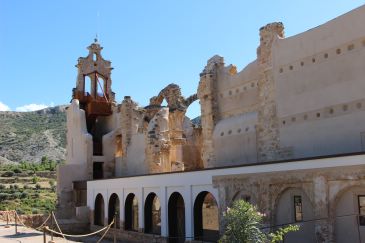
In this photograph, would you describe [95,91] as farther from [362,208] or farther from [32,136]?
[32,136]

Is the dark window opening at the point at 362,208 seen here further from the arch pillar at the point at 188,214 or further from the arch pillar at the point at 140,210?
the arch pillar at the point at 140,210

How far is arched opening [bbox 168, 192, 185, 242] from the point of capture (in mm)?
20391

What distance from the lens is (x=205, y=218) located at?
1914 centimetres

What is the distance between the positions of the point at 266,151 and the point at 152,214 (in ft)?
22.3

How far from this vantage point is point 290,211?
48.9 feet

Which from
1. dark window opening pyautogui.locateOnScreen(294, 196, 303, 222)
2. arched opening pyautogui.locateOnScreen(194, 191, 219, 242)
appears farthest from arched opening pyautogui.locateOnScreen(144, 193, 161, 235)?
dark window opening pyautogui.locateOnScreen(294, 196, 303, 222)

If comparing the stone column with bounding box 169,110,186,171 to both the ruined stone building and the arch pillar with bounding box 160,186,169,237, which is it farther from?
the arch pillar with bounding box 160,186,169,237

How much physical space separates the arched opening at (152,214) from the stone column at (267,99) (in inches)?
229

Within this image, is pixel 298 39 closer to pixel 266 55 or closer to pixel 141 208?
pixel 266 55

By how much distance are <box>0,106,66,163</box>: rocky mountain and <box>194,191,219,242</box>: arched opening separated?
78.2 m

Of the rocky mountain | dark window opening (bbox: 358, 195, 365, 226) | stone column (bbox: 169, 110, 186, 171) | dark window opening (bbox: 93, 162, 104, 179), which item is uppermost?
the rocky mountain

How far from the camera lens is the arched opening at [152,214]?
2205 centimetres

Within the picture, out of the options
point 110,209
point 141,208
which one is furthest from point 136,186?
point 110,209

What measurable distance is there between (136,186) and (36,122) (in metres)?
107
